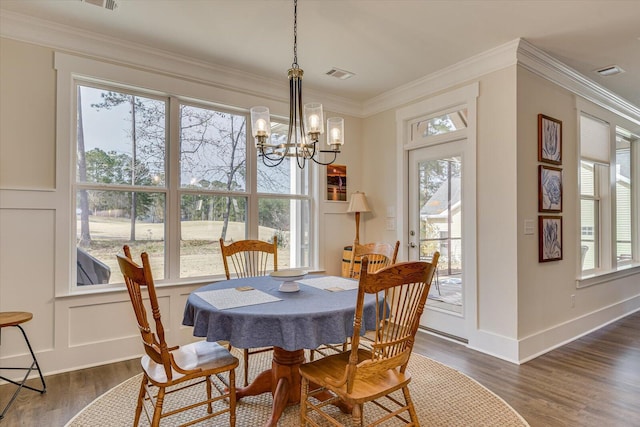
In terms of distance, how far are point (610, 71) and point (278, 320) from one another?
4000mm

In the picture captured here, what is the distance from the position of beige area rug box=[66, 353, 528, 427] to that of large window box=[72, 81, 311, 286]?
42.8 inches

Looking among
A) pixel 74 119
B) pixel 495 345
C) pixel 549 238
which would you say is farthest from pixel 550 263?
pixel 74 119

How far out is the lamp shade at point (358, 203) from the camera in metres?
4.20

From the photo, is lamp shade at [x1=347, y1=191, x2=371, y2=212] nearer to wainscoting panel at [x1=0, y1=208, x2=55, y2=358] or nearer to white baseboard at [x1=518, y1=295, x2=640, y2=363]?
white baseboard at [x1=518, y1=295, x2=640, y2=363]

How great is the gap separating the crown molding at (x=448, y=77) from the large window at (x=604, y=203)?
1.42 meters

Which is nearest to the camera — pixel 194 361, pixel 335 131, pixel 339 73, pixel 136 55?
pixel 194 361

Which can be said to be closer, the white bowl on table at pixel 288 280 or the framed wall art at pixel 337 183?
the white bowl on table at pixel 288 280

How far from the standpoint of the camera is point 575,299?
355 cm

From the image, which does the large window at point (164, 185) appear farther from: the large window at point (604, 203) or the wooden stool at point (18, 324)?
the large window at point (604, 203)

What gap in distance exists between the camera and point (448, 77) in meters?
3.50

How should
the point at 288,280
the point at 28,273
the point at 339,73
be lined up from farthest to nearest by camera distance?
the point at 339,73, the point at 28,273, the point at 288,280

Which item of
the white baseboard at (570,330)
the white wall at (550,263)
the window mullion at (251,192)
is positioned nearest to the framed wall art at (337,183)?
the window mullion at (251,192)

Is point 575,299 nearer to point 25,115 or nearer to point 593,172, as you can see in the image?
point 593,172

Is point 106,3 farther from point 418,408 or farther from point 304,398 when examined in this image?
point 418,408
